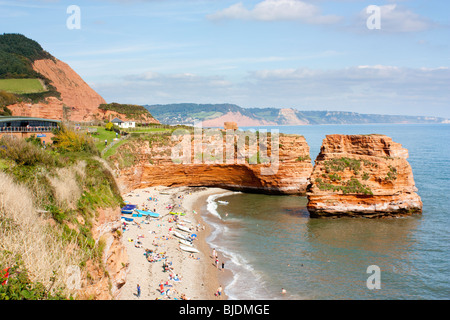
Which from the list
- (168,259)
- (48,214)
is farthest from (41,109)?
(48,214)

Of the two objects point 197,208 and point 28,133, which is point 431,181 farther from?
point 28,133

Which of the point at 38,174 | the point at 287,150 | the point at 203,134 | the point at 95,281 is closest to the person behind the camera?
the point at 95,281

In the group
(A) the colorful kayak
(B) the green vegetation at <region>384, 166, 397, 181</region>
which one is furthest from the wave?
(B) the green vegetation at <region>384, 166, 397, 181</region>

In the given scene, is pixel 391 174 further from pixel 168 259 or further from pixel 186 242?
pixel 168 259

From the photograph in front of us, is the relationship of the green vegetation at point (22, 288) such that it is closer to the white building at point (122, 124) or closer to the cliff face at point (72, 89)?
the white building at point (122, 124)

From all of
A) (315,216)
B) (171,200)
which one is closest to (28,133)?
(171,200)

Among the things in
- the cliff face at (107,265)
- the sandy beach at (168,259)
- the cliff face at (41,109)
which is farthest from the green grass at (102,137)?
the cliff face at (107,265)
